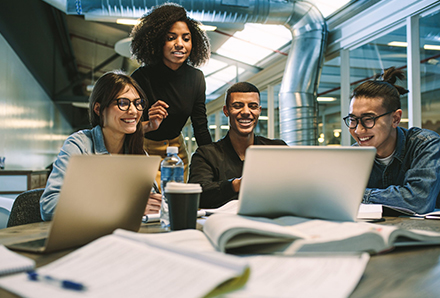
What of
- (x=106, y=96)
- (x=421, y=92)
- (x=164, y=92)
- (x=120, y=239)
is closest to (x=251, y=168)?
(x=120, y=239)

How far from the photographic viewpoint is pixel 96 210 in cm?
75

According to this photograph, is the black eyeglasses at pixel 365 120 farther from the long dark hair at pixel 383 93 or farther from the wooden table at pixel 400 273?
the wooden table at pixel 400 273

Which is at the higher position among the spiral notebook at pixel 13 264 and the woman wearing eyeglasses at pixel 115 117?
the woman wearing eyeglasses at pixel 115 117

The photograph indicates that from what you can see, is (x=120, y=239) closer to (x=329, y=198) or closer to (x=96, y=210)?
(x=96, y=210)

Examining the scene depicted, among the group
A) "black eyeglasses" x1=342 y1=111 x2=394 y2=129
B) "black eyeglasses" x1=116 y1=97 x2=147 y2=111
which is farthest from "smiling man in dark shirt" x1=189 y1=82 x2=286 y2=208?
"black eyeglasses" x1=342 y1=111 x2=394 y2=129

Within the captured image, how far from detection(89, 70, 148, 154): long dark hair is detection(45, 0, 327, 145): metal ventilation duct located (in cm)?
239

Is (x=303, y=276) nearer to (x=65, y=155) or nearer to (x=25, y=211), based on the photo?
(x=65, y=155)

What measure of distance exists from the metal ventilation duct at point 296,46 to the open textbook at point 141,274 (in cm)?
362

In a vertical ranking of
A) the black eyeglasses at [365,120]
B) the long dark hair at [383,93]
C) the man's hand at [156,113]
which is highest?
the long dark hair at [383,93]

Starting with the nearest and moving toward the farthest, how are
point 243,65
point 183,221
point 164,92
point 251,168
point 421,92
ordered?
point 251,168
point 183,221
point 164,92
point 421,92
point 243,65

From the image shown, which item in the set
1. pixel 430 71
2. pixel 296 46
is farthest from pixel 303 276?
pixel 296 46

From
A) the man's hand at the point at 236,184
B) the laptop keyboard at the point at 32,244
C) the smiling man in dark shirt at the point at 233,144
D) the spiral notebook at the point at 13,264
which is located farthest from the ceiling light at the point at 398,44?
the spiral notebook at the point at 13,264

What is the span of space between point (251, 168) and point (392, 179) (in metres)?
1.17

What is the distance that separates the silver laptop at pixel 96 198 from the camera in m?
0.68
